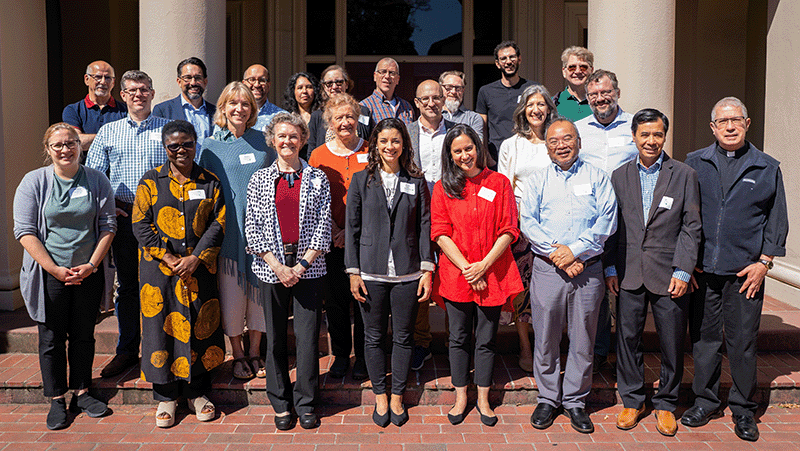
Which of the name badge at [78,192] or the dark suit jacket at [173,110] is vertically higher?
the dark suit jacket at [173,110]

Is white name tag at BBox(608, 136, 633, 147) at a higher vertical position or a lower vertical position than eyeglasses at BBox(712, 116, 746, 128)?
lower

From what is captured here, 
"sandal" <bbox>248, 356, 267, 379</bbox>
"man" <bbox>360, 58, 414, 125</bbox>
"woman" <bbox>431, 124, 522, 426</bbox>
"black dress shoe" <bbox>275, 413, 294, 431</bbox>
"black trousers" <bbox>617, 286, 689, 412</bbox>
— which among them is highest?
"man" <bbox>360, 58, 414, 125</bbox>

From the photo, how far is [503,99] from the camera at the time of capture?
17.4 feet

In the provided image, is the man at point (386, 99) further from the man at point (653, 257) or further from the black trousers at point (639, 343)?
the black trousers at point (639, 343)

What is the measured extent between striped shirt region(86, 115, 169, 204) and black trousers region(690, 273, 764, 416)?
12.9ft

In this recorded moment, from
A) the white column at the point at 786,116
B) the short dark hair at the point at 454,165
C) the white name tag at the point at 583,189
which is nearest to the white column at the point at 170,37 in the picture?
the short dark hair at the point at 454,165

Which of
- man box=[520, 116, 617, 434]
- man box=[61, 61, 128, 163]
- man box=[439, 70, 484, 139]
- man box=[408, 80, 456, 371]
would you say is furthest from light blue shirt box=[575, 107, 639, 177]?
man box=[61, 61, 128, 163]

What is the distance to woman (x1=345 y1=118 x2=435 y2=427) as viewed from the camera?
3.89 m

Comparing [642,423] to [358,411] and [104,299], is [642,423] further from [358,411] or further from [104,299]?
[104,299]

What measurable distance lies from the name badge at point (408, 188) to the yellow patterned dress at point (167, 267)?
124 centimetres

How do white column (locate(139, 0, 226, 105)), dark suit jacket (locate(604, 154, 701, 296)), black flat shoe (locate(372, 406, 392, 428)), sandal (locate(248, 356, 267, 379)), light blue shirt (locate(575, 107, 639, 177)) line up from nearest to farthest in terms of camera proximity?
dark suit jacket (locate(604, 154, 701, 296)) → black flat shoe (locate(372, 406, 392, 428)) → light blue shirt (locate(575, 107, 639, 177)) → sandal (locate(248, 356, 267, 379)) → white column (locate(139, 0, 226, 105))

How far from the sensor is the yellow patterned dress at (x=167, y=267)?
3.90m

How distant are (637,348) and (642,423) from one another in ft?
1.70

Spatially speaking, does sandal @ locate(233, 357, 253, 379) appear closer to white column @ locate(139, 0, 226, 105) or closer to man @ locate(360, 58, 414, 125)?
man @ locate(360, 58, 414, 125)
